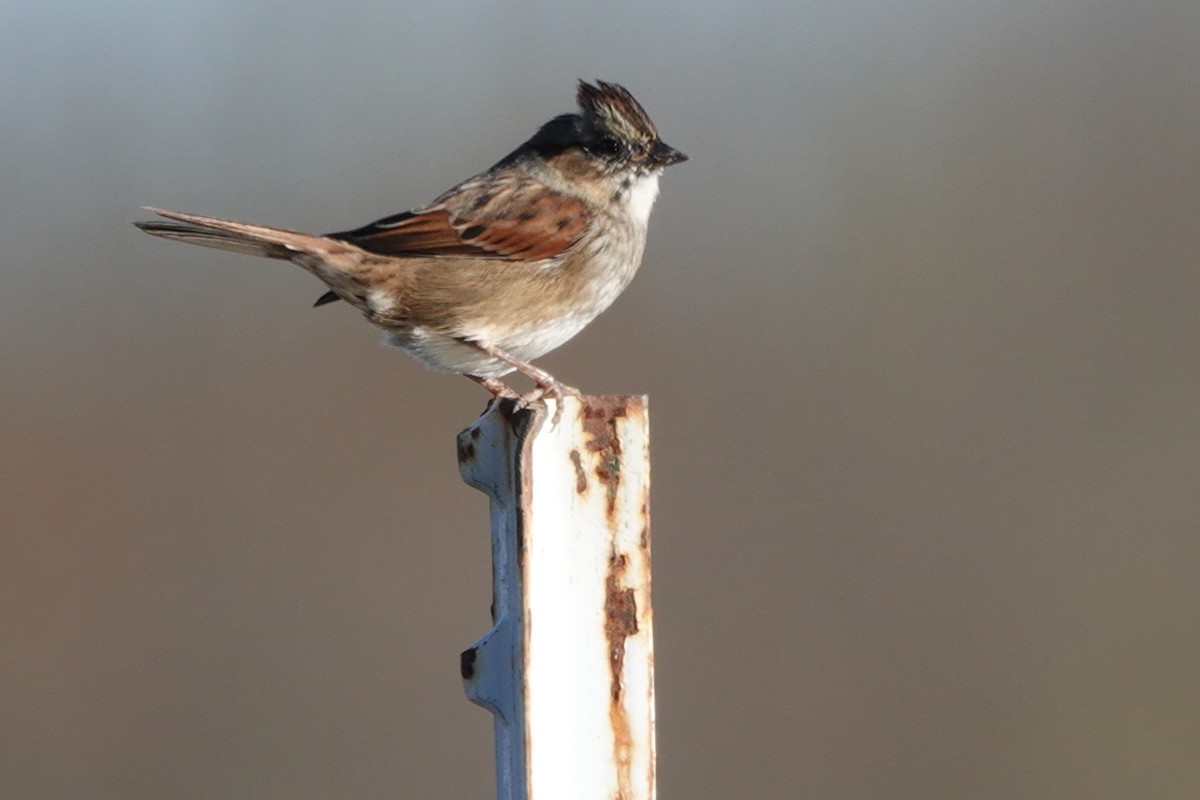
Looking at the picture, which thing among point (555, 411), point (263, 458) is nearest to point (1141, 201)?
point (263, 458)

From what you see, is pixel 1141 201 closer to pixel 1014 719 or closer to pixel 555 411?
pixel 1014 719

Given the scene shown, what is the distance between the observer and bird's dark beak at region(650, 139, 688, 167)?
429 cm

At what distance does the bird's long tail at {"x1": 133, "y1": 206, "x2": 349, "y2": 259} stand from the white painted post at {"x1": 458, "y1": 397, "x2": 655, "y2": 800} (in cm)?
144

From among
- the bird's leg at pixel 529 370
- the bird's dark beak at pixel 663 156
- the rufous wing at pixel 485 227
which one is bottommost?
the bird's leg at pixel 529 370

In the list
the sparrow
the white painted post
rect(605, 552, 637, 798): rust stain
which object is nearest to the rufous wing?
the sparrow

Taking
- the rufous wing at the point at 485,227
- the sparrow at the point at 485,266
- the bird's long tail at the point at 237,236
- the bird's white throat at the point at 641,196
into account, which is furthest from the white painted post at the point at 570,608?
the bird's white throat at the point at 641,196

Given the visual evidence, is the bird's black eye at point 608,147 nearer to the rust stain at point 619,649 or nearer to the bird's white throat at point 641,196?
the bird's white throat at point 641,196

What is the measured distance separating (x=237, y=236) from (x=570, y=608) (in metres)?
1.87

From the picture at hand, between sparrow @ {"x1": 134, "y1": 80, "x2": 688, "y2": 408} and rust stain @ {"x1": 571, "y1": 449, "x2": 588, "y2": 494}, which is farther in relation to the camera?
sparrow @ {"x1": 134, "y1": 80, "x2": 688, "y2": 408}

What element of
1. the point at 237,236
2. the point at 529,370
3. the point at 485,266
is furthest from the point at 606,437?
the point at 485,266

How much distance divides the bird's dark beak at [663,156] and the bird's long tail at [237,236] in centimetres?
94

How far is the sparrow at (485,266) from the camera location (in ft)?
12.8

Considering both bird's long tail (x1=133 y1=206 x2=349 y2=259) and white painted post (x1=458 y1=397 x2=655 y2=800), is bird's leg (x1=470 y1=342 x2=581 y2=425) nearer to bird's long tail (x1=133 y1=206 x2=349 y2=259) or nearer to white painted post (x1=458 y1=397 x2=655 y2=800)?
bird's long tail (x1=133 y1=206 x2=349 y2=259)

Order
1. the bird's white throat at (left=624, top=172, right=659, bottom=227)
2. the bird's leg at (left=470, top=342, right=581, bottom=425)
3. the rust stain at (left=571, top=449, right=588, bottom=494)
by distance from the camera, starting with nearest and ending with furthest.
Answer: the rust stain at (left=571, top=449, right=588, bottom=494), the bird's leg at (left=470, top=342, right=581, bottom=425), the bird's white throat at (left=624, top=172, right=659, bottom=227)
